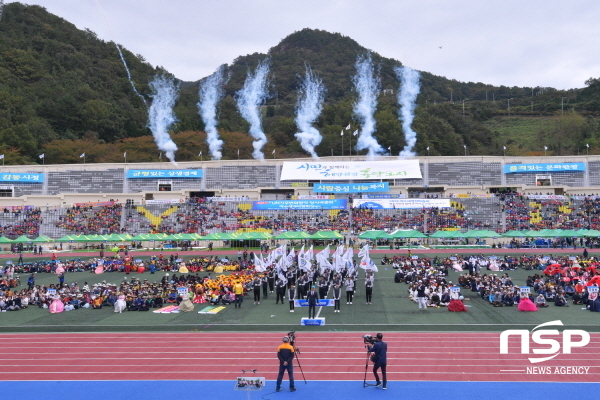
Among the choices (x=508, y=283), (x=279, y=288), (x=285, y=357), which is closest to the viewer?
(x=285, y=357)

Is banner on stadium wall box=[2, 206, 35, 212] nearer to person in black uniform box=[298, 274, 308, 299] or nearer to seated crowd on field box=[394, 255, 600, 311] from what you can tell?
seated crowd on field box=[394, 255, 600, 311]

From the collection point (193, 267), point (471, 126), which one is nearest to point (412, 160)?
point (193, 267)

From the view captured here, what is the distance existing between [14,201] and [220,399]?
5623cm

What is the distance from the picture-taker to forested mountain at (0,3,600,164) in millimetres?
76375

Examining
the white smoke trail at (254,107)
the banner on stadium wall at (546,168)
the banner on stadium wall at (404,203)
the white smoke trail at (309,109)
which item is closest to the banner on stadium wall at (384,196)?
the banner on stadium wall at (404,203)

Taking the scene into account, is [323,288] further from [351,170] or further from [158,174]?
[158,174]

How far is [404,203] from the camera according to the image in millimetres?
53125

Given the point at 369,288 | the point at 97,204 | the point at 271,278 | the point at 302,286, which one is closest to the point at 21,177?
the point at 97,204

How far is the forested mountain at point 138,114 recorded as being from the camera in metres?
76.4

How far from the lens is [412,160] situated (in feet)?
194

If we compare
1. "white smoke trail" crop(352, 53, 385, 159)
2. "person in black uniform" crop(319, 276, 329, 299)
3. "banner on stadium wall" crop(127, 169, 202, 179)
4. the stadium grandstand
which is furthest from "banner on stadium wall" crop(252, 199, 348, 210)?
"person in black uniform" crop(319, 276, 329, 299)

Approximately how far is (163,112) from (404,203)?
48014 mm

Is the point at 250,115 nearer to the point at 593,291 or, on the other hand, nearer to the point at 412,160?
the point at 412,160

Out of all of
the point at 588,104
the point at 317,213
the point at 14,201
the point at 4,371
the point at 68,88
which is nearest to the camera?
the point at 4,371
